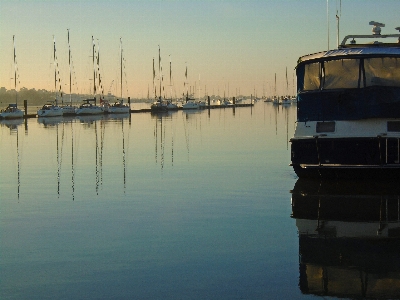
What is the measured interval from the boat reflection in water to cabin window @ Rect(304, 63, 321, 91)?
11.6ft

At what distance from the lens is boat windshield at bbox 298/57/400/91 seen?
63.4 ft

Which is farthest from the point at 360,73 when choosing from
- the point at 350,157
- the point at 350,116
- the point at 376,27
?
the point at 376,27

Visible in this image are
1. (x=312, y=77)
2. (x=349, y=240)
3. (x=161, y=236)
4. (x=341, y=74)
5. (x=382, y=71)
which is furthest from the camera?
(x=312, y=77)

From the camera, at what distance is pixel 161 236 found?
38.3 ft

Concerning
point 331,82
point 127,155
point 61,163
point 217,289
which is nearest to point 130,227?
point 217,289

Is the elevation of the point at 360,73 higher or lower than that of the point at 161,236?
higher

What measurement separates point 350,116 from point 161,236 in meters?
9.10

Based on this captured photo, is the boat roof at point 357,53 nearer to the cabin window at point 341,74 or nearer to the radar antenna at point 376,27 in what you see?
the cabin window at point 341,74

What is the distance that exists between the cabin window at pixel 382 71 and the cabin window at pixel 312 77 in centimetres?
144

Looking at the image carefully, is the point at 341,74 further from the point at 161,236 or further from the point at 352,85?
the point at 161,236

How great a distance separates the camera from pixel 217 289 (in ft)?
27.3

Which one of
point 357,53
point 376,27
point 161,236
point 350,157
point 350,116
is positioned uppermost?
point 376,27

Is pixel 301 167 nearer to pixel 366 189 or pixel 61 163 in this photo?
pixel 366 189

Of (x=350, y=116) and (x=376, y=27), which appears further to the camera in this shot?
(x=376, y=27)
